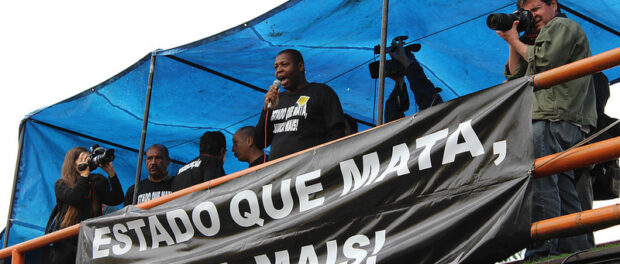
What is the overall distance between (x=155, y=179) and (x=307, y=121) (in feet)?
A: 6.44

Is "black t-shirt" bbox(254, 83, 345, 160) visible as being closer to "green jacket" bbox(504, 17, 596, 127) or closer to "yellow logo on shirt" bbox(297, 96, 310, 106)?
"yellow logo on shirt" bbox(297, 96, 310, 106)

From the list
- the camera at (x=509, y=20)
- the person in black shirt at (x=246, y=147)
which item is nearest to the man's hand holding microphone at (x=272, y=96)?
the person in black shirt at (x=246, y=147)

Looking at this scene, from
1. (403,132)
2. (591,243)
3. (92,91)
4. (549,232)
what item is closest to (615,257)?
(549,232)

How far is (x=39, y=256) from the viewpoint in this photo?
20.4 ft

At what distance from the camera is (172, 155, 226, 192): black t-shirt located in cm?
607

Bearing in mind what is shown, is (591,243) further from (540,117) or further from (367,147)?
(367,147)

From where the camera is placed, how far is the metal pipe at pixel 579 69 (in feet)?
11.3

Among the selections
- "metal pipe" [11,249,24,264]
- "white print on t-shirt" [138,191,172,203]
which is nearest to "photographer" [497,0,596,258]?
"white print on t-shirt" [138,191,172,203]

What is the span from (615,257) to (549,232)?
0.38 metres

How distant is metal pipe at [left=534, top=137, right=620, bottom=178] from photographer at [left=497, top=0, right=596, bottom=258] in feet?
1.34

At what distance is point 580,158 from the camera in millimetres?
3408

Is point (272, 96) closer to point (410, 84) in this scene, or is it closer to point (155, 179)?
point (410, 84)

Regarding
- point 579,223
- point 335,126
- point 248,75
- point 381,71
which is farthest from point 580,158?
point 248,75

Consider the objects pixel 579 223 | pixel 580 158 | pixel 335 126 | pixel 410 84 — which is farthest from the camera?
pixel 410 84
